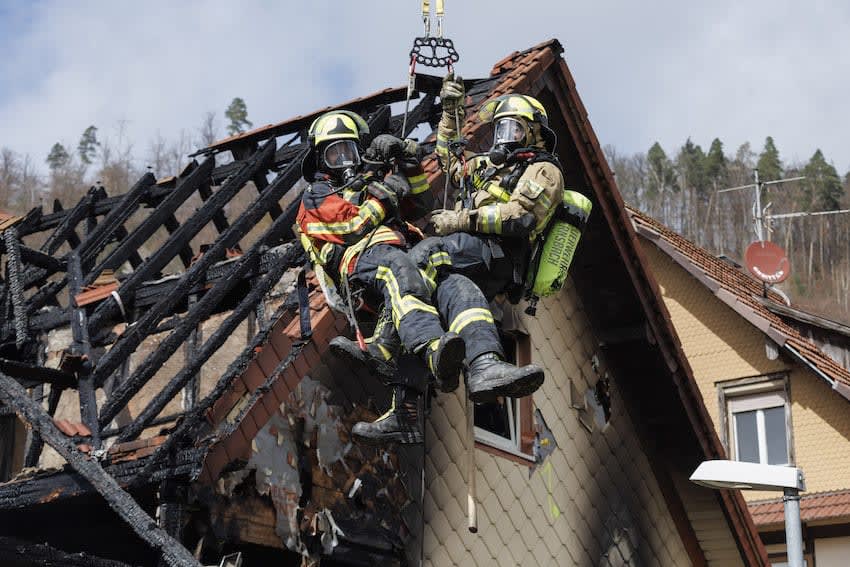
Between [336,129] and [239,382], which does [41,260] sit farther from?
[336,129]

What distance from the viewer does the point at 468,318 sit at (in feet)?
24.7

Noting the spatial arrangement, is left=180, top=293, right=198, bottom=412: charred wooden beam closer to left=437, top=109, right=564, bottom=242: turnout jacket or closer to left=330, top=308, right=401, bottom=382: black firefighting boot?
left=330, top=308, right=401, bottom=382: black firefighting boot

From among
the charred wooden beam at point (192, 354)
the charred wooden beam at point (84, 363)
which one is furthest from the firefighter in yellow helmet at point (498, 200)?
the charred wooden beam at point (192, 354)

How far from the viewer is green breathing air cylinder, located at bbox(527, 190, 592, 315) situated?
27.4 ft

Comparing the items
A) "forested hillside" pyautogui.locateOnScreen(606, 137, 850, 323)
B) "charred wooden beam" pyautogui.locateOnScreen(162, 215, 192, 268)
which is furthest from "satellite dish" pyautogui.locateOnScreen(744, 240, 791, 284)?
"forested hillside" pyautogui.locateOnScreen(606, 137, 850, 323)

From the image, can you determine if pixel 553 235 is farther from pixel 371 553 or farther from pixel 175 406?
pixel 175 406

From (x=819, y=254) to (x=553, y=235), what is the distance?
72.7 meters

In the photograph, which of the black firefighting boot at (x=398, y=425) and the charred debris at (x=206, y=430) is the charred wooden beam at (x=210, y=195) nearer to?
the charred debris at (x=206, y=430)

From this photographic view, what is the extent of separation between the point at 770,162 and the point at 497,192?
74261 mm

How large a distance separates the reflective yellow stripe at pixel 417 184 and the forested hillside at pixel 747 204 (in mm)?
65911

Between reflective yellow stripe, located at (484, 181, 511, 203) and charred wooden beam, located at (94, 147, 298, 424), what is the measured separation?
2257 millimetres

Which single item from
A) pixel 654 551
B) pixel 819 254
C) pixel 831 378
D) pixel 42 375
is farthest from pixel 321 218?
pixel 819 254

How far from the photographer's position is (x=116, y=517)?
8.40 metres

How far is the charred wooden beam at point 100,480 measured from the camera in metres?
7.45
